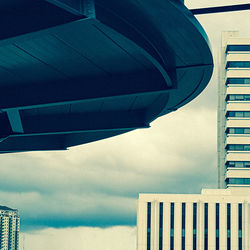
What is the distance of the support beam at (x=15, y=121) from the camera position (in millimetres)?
23719

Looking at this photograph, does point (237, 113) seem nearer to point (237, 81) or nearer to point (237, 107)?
point (237, 107)

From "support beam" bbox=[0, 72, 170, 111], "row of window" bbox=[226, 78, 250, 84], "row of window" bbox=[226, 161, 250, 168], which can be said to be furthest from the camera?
"row of window" bbox=[226, 78, 250, 84]

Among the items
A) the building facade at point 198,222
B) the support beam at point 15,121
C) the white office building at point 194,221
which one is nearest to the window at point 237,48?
the white office building at point 194,221

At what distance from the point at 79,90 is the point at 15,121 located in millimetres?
4313

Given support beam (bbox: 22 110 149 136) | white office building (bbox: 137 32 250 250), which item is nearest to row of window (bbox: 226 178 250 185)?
white office building (bbox: 137 32 250 250)

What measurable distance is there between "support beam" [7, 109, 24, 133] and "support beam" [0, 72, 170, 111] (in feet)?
4.13

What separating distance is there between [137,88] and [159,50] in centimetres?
216

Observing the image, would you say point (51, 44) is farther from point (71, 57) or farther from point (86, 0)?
point (86, 0)

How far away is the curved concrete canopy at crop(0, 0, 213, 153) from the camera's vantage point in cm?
1582

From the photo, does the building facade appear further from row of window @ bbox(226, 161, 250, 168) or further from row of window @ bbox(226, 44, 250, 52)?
row of window @ bbox(226, 44, 250, 52)

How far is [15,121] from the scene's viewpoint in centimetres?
2441

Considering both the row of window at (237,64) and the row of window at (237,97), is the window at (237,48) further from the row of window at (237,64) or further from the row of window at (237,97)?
the row of window at (237,97)

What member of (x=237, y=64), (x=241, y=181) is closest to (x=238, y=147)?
(x=241, y=181)

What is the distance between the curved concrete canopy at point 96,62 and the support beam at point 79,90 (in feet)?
0.10
